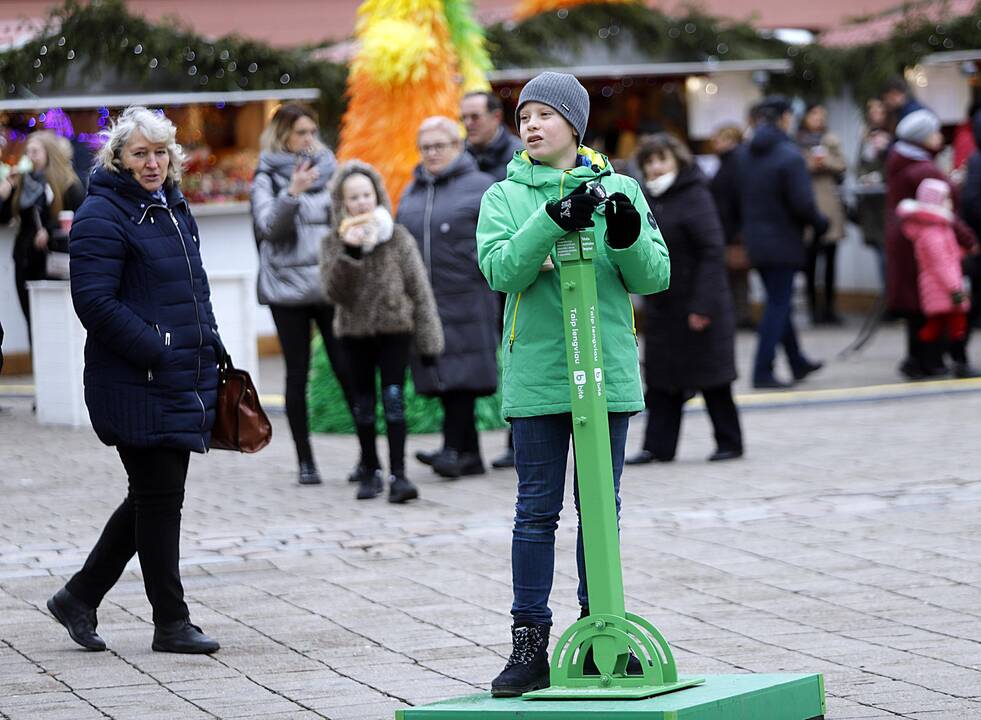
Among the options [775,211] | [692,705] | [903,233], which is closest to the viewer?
[692,705]

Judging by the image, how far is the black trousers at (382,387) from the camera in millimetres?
8898

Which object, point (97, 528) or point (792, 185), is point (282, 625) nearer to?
point (97, 528)

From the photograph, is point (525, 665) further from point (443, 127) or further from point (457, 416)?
point (443, 127)

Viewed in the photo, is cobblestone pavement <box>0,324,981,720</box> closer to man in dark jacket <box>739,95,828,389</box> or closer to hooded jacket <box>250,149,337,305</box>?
hooded jacket <box>250,149,337,305</box>

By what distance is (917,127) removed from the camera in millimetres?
13039

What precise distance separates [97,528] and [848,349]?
870cm

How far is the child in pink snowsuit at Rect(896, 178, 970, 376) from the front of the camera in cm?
1295

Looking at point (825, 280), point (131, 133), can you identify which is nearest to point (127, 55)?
point (825, 280)

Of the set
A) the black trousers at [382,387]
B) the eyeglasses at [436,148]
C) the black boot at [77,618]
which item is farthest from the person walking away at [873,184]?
the black boot at [77,618]

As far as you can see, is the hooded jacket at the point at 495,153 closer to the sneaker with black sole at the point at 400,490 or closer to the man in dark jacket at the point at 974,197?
the sneaker with black sole at the point at 400,490

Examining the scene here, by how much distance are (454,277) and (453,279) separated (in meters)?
0.01

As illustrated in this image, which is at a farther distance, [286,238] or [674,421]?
[674,421]

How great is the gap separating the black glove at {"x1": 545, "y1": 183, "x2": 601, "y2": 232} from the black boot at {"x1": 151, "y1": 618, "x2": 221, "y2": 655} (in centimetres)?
215

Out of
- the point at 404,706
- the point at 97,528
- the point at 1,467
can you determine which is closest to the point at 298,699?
the point at 404,706
